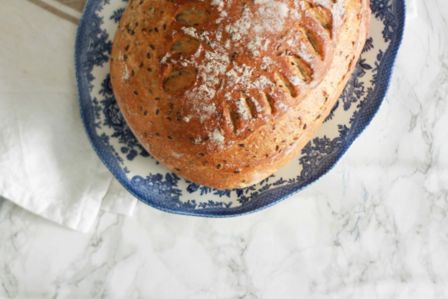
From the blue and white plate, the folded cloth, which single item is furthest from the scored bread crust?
the folded cloth

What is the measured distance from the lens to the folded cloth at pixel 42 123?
129cm

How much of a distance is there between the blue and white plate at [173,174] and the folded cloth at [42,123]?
3.5 inches

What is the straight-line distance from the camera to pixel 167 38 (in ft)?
3.33

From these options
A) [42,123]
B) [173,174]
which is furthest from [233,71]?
[42,123]

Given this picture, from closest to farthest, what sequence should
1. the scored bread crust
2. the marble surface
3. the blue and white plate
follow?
the scored bread crust, the blue and white plate, the marble surface

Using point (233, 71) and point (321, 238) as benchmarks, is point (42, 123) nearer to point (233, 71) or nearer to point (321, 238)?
point (233, 71)

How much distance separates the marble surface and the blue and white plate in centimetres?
14

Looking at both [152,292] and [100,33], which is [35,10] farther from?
[152,292]

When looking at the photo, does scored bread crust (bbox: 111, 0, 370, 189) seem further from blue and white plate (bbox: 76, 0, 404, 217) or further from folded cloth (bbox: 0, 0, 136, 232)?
folded cloth (bbox: 0, 0, 136, 232)

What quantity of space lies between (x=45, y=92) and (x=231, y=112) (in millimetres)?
507

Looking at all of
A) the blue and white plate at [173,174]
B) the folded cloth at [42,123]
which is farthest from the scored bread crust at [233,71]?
the folded cloth at [42,123]

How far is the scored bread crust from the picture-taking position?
100 cm

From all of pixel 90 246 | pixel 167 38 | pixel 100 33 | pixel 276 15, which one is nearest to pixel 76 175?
pixel 90 246

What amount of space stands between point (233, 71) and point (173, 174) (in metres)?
0.34
